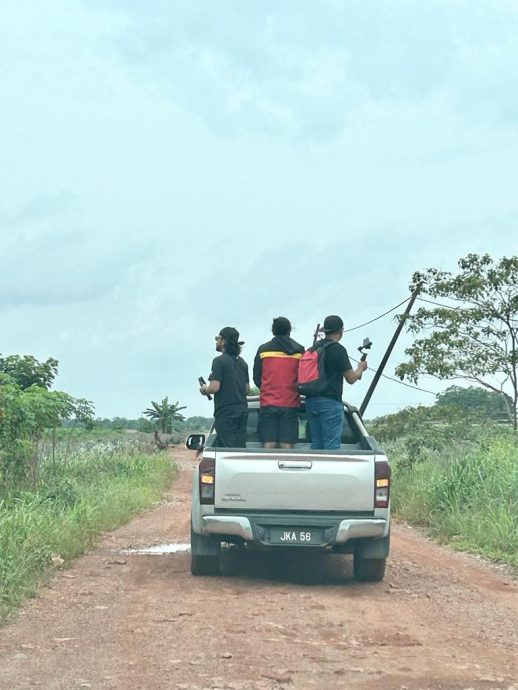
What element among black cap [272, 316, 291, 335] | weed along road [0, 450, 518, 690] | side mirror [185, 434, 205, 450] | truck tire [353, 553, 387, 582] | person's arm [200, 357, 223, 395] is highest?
black cap [272, 316, 291, 335]

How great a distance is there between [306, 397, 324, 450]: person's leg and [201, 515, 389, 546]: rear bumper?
1078mm

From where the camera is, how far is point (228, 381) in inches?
398

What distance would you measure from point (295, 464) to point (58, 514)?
4950 mm

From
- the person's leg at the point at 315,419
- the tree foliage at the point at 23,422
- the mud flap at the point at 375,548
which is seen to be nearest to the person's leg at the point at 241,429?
the person's leg at the point at 315,419

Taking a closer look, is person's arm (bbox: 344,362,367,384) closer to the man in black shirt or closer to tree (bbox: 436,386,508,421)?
the man in black shirt

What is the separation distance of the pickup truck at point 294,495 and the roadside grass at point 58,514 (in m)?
1.81

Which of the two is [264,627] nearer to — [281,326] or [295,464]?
[295,464]

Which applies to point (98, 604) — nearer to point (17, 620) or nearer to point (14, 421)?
point (17, 620)

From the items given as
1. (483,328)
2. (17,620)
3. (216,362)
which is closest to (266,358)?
(216,362)

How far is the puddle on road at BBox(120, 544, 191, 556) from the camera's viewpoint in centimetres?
1168

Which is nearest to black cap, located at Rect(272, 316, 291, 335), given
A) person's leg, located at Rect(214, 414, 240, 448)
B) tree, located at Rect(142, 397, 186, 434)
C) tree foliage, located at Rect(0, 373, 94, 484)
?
person's leg, located at Rect(214, 414, 240, 448)

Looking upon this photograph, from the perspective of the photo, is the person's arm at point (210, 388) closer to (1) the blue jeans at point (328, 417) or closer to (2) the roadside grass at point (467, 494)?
(1) the blue jeans at point (328, 417)

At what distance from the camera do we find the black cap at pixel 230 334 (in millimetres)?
10164

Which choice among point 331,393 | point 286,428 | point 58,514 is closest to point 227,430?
point 286,428
